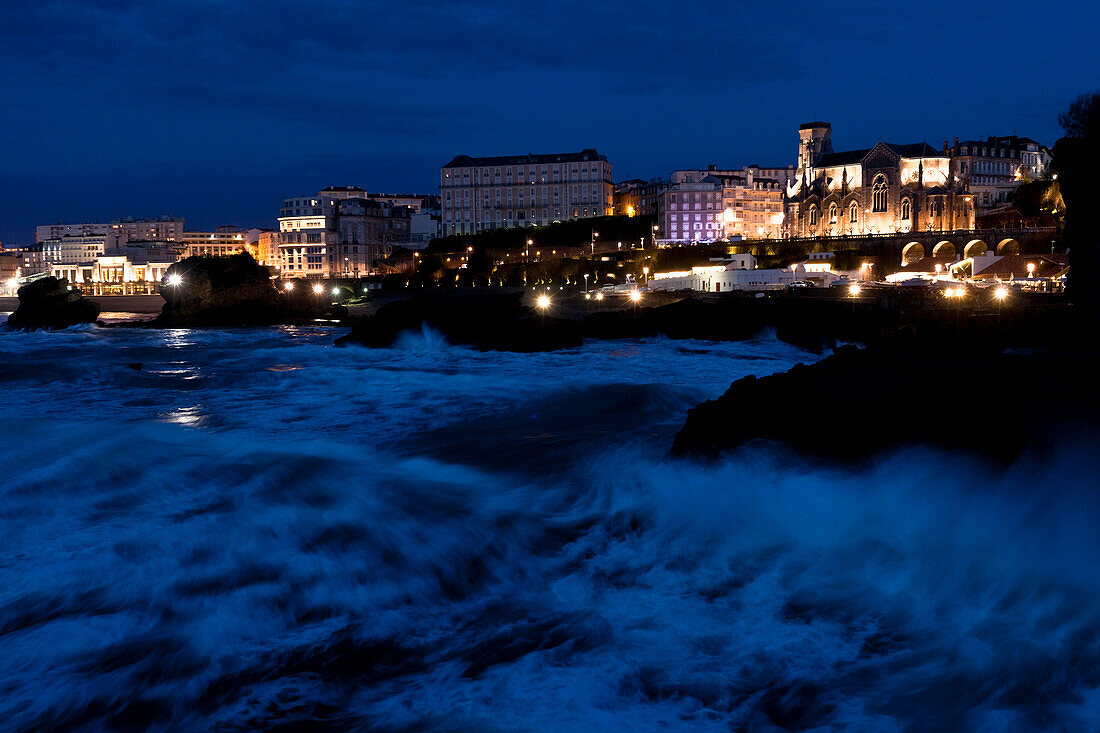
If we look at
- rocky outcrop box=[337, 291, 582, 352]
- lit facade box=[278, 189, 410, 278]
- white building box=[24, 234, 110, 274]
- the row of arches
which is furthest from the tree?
white building box=[24, 234, 110, 274]

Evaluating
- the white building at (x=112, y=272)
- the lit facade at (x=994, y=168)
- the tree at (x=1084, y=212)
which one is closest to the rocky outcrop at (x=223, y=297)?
the tree at (x=1084, y=212)

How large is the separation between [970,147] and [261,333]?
10782 centimetres

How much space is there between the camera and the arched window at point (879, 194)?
105 meters

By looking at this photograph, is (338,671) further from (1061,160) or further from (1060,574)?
(1061,160)

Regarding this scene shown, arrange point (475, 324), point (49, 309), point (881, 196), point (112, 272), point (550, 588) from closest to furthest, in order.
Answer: point (550, 588) → point (475, 324) → point (49, 309) → point (881, 196) → point (112, 272)

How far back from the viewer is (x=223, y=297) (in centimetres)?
5841

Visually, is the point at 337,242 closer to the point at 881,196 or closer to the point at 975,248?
the point at 881,196

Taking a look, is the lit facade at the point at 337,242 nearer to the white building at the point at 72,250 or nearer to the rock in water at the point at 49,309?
the white building at the point at 72,250

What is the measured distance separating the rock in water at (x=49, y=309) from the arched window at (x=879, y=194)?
95412 millimetres

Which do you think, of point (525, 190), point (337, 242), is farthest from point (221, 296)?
point (337, 242)

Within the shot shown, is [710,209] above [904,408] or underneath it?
above

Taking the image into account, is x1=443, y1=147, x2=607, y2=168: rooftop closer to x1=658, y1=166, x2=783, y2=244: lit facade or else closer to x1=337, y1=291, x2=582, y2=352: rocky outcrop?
x1=658, y1=166, x2=783, y2=244: lit facade

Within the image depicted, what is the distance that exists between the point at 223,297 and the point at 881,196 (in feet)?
288

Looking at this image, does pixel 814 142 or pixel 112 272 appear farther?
pixel 112 272
